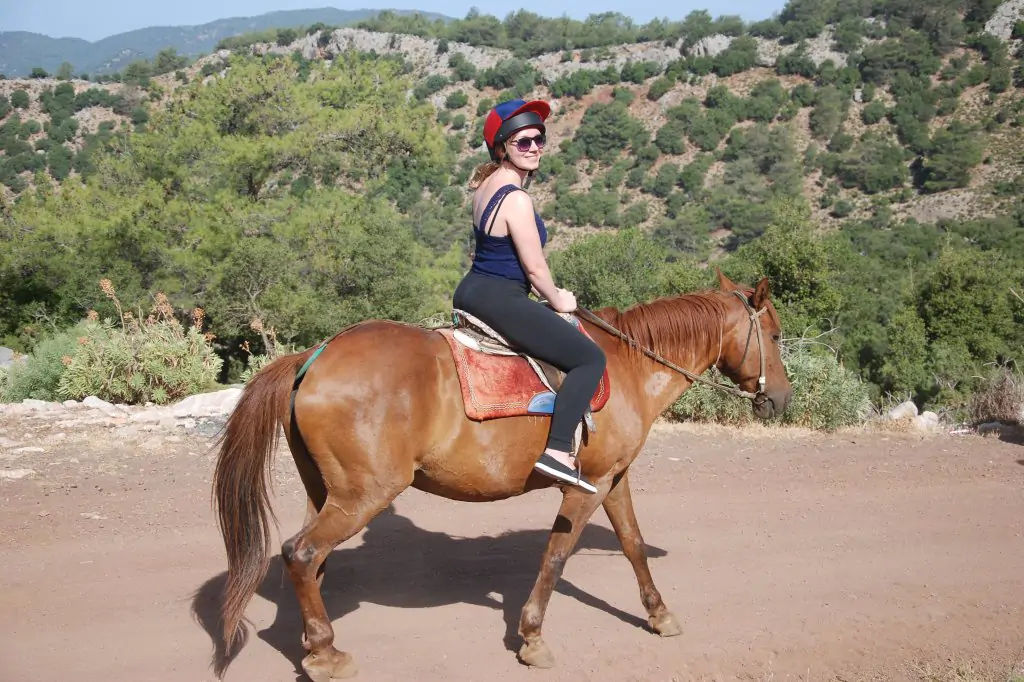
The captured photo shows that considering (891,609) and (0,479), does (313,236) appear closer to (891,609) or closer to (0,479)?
(0,479)

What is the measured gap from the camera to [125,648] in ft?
16.1

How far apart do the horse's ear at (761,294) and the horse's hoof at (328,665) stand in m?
3.51

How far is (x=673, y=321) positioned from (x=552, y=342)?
1.21m

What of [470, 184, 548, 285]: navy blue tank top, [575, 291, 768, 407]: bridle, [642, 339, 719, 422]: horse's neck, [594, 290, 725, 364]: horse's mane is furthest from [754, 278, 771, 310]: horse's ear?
[470, 184, 548, 285]: navy blue tank top

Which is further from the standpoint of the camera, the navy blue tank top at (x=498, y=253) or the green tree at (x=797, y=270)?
the green tree at (x=797, y=270)

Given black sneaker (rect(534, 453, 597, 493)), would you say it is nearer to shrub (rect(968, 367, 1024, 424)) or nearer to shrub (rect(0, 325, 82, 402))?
shrub (rect(968, 367, 1024, 424))

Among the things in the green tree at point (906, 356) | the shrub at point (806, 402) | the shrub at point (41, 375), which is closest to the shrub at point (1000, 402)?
the shrub at point (806, 402)

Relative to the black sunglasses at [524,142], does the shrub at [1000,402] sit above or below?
below

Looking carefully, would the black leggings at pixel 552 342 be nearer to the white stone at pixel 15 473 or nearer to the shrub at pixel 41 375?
the white stone at pixel 15 473

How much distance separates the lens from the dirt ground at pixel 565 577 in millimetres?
4914

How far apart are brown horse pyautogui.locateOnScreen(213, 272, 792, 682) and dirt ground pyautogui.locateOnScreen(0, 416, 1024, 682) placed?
42 cm

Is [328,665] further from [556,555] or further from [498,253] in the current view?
[498,253]

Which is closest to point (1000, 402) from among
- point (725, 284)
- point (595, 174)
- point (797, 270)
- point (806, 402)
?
point (806, 402)

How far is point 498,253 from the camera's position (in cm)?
479
